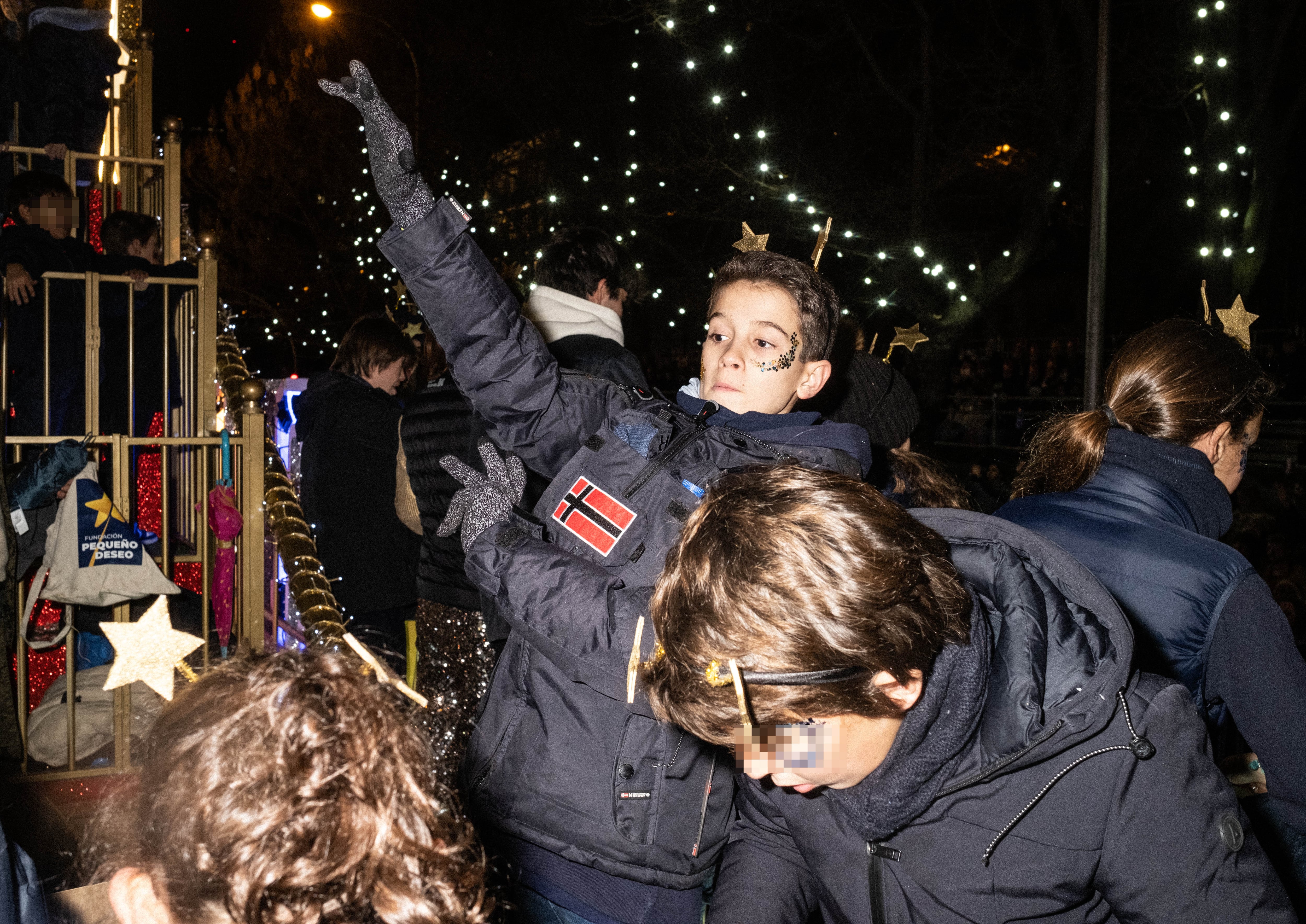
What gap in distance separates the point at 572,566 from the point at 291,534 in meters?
2.44

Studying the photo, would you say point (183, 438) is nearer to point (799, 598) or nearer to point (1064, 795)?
point (799, 598)

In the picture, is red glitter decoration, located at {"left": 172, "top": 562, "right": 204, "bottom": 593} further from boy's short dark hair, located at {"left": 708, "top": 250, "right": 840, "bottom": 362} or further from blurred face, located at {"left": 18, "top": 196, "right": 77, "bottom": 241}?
boy's short dark hair, located at {"left": 708, "top": 250, "right": 840, "bottom": 362}

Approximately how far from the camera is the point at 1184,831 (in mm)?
1477

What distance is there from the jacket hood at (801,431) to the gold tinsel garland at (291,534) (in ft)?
3.83

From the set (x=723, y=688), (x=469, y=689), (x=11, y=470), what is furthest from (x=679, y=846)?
(x=11, y=470)

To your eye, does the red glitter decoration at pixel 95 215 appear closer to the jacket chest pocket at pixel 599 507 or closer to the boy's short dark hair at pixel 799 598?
the jacket chest pocket at pixel 599 507

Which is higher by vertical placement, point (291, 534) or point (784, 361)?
point (784, 361)

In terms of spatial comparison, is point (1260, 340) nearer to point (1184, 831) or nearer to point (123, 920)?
point (1184, 831)

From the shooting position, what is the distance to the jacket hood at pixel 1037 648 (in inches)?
59.2

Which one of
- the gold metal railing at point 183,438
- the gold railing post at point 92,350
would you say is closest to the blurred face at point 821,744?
the gold metal railing at point 183,438

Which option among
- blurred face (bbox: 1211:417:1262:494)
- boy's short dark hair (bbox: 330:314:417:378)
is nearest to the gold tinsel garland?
boy's short dark hair (bbox: 330:314:417:378)

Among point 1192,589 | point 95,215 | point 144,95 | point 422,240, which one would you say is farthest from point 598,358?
point 95,215

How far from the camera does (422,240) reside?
76.3 inches

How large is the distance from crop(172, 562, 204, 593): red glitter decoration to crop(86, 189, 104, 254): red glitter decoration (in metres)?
2.64
